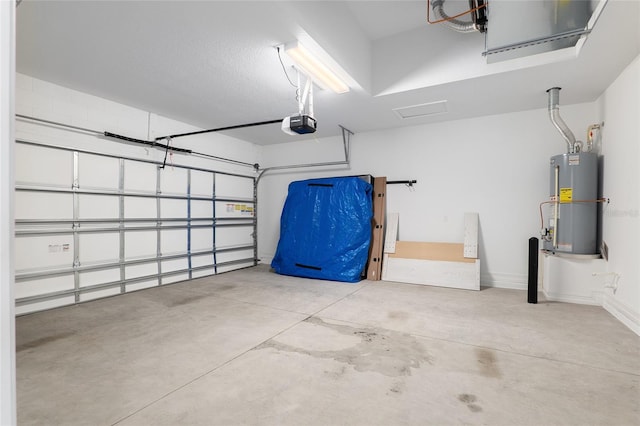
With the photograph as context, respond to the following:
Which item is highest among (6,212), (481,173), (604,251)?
(481,173)

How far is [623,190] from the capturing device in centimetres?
289

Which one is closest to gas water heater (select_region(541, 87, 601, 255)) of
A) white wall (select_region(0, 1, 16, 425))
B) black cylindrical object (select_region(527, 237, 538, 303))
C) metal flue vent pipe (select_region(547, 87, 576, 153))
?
metal flue vent pipe (select_region(547, 87, 576, 153))

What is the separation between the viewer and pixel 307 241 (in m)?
5.10

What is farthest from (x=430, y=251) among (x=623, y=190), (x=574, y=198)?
(x=623, y=190)

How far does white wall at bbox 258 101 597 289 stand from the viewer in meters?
4.07

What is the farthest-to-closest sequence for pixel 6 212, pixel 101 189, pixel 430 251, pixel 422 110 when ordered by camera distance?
pixel 430 251 → pixel 422 110 → pixel 101 189 → pixel 6 212

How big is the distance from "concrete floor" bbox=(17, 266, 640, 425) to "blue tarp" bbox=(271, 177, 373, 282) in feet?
4.45

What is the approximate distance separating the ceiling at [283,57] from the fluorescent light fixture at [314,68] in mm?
92

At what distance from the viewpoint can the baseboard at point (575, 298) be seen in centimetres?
333

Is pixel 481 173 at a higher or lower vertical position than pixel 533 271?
higher

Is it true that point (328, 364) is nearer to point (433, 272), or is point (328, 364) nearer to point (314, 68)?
point (314, 68)

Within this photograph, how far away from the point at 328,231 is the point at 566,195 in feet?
10.6

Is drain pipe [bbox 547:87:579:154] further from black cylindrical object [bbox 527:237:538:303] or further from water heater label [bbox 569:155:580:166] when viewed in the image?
black cylindrical object [bbox 527:237:538:303]

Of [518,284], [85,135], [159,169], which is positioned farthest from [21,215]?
[518,284]
